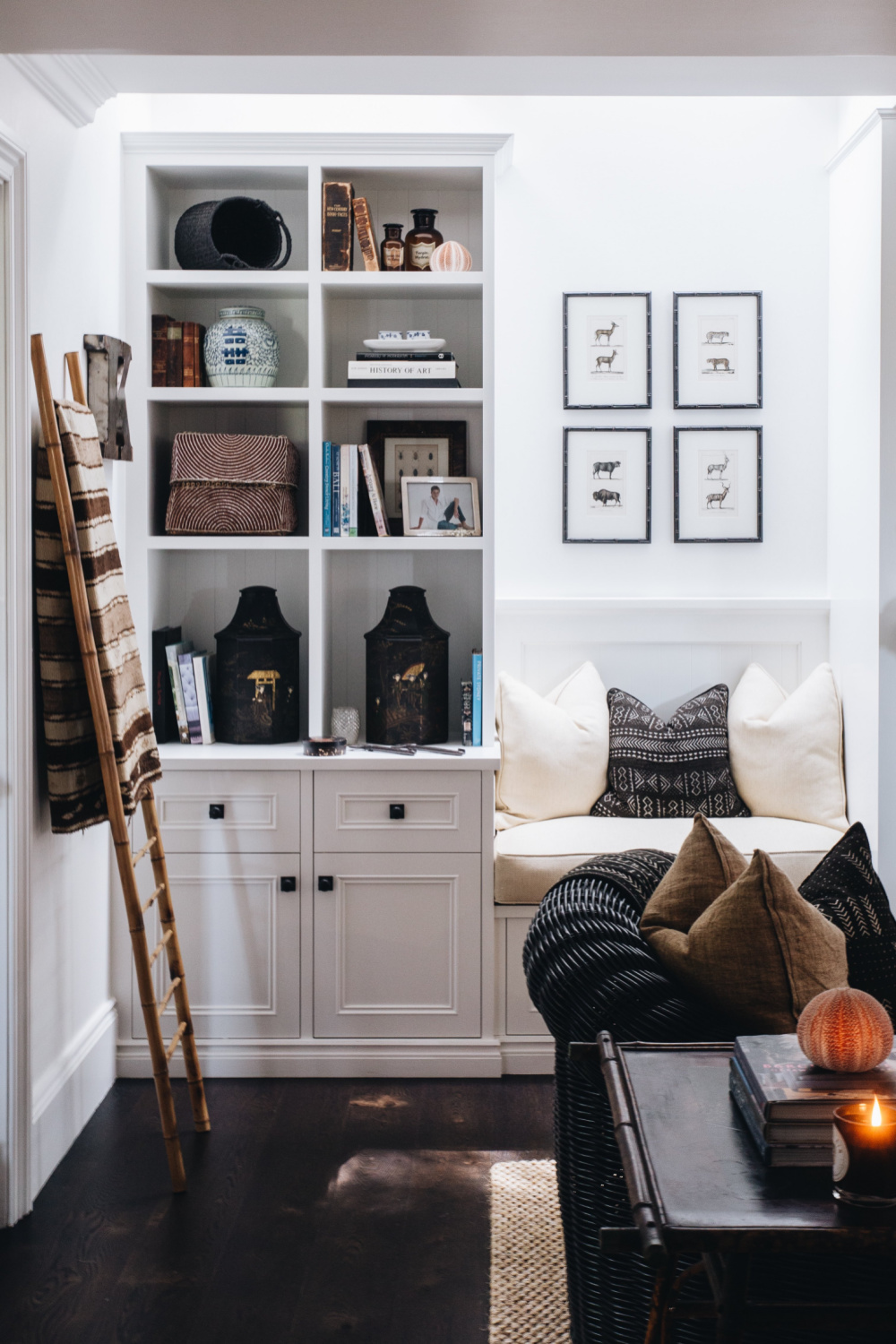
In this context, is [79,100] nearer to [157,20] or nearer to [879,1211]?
[157,20]

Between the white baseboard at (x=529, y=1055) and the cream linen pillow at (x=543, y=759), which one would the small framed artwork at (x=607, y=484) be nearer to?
the cream linen pillow at (x=543, y=759)

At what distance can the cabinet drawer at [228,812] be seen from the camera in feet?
10.1

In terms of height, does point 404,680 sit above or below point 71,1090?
above

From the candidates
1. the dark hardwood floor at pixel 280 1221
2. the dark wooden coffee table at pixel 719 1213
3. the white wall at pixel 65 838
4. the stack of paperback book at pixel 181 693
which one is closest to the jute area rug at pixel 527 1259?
the dark hardwood floor at pixel 280 1221

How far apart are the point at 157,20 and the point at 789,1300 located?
2.18 meters

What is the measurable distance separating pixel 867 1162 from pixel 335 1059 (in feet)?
6.75

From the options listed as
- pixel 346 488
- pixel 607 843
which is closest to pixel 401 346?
pixel 346 488

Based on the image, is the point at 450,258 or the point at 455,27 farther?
the point at 450,258

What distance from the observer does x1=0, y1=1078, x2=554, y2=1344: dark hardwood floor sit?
6.73 ft

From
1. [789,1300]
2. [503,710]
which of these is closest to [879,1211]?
[789,1300]

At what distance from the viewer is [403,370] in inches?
127

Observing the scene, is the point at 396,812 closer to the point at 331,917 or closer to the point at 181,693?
the point at 331,917

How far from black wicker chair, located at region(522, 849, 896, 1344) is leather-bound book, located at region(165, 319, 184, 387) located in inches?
78.6

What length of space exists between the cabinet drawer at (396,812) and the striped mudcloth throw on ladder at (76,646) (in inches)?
23.8
